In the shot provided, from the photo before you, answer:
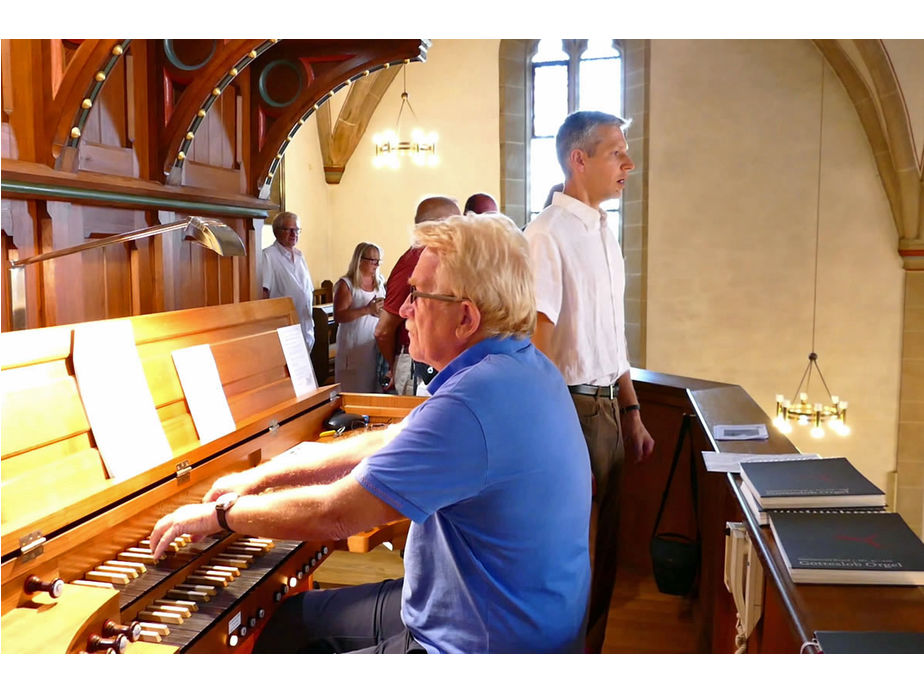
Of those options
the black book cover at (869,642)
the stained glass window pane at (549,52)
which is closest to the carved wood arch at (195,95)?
the black book cover at (869,642)

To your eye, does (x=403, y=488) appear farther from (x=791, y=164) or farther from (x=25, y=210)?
(x=791, y=164)

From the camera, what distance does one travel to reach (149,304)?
2.46 m

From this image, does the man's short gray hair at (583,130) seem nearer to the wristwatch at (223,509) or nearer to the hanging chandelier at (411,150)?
the wristwatch at (223,509)

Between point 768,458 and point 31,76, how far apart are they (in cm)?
201

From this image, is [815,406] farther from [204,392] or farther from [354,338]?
[204,392]

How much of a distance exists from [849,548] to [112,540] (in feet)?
4.70

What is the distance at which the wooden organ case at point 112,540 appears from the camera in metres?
1.41

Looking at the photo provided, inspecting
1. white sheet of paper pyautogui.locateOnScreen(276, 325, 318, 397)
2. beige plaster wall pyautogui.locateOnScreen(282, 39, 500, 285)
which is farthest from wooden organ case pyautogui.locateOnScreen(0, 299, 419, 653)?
beige plaster wall pyautogui.locateOnScreen(282, 39, 500, 285)

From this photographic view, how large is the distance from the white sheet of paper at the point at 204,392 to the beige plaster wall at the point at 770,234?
7.61 m

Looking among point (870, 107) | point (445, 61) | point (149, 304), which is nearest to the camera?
point (149, 304)

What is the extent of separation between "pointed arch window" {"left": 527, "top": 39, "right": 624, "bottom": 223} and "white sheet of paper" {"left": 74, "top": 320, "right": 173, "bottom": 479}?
787 cm

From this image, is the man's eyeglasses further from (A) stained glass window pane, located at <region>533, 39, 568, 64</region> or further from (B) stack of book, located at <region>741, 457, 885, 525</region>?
(A) stained glass window pane, located at <region>533, 39, 568, 64</region>

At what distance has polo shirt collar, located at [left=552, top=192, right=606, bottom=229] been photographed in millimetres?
2646
